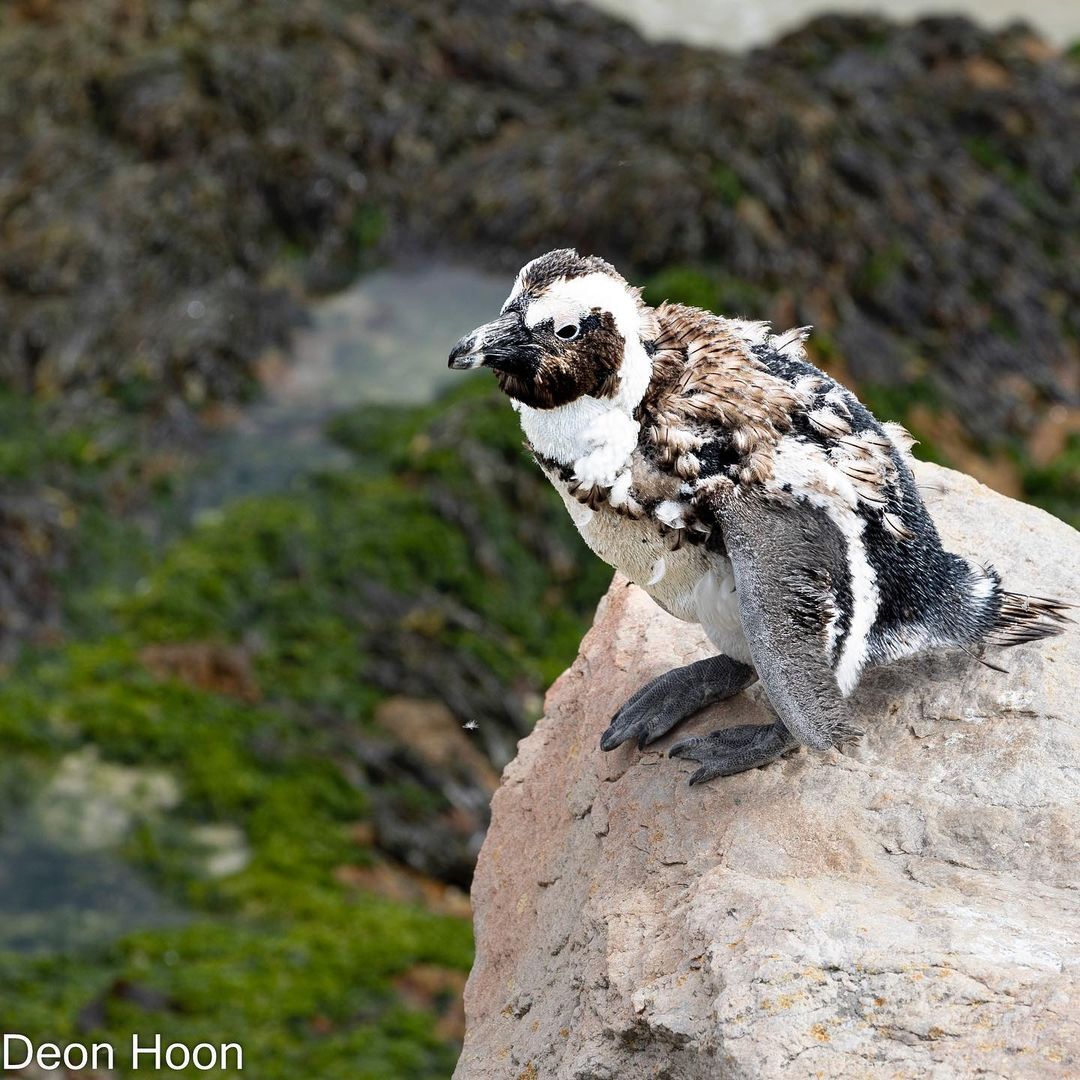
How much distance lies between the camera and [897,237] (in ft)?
39.5

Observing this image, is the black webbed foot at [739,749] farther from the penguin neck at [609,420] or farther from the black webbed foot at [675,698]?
the penguin neck at [609,420]

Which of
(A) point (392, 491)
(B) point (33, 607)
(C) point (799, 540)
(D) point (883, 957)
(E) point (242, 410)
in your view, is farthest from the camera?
(E) point (242, 410)

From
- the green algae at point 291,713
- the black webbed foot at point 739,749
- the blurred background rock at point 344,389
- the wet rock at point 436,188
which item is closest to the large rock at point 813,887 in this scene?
the black webbed foot at point 739,749

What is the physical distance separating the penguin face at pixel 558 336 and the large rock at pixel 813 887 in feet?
4.09

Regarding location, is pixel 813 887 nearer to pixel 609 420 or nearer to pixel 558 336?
pixel 609 420

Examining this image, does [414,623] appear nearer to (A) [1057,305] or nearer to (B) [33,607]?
(B) [33,607]

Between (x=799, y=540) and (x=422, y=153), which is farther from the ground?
(x=422, y=153)

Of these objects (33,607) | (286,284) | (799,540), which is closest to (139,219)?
(286,284)

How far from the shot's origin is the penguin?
155 inches

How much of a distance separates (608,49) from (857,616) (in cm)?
1135

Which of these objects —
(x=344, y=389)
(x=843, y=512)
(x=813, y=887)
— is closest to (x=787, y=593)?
(x=843, y=512)

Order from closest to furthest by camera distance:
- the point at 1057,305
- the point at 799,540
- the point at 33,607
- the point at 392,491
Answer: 1. the point at 799,540
2. the point at 33,607
3. the point at 392,491
4. the point at 1057,305

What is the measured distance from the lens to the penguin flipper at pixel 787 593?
13.0ft

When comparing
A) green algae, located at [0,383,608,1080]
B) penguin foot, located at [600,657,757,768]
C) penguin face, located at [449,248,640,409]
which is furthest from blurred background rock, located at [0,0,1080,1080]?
penguin face, located at [449,248,640,409]
